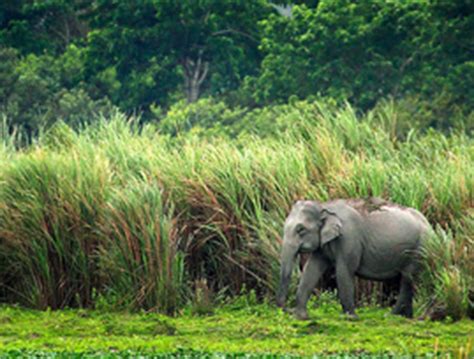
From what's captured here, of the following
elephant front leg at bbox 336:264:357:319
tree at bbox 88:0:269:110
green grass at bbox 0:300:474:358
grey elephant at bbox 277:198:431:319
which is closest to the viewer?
green grass at bbox 0:300:474:358

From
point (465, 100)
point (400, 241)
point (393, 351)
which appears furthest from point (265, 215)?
point (465, 100)

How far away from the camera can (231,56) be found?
39406 millimetres

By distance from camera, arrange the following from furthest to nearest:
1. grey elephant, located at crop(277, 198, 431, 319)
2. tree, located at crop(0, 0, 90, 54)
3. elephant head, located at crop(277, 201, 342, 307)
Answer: tree, located at crop(0, 0, 90, 54) < grey elephant, located at crop(277, 198, 431, 319) < elephant head, located at crop(277, 201, 342, 307)

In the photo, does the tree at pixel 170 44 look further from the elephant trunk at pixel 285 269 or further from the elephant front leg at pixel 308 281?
the elephant trunk at pixel 285 269

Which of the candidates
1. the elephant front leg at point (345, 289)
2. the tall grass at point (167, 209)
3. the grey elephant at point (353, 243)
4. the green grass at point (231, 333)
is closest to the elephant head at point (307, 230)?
the grey elephant at point (353, 243)

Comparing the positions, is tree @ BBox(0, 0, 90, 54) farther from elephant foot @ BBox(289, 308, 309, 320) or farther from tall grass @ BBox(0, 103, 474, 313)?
elephant foot @ BBox(289, 308, 309, 320)

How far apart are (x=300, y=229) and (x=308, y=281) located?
512 millimetres

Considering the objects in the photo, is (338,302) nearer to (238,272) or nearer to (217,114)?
(238,272)

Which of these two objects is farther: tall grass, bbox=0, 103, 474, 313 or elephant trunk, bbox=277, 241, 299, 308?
tall grass, bbox=0, 103, 474, 313

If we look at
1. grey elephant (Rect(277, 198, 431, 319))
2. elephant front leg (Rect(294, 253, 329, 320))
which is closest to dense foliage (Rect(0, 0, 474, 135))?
grey elephant (Rect(277, 198, 431, 319))

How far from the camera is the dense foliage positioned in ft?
113

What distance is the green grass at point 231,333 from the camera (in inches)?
386

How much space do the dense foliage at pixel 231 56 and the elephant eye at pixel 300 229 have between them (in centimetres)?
2018

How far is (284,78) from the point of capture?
3622cm
